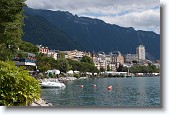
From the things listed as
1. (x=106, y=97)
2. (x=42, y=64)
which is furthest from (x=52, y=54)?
(x=106, y=97)

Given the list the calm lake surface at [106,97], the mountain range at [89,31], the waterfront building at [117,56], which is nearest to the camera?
the mountain range at [89,31]

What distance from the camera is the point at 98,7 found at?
15.5 feet

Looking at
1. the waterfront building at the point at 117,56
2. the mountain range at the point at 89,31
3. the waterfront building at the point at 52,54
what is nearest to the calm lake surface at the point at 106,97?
the mountain range at the point at 89,31

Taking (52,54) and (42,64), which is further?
(52,54)

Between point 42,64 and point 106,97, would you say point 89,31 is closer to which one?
point 106,97

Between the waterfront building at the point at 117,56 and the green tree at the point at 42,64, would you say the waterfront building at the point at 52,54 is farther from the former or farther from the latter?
the green tree at the point at 42,64

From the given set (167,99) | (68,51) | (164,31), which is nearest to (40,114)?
(167,99)

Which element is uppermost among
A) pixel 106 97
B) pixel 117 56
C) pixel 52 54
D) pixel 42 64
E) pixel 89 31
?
pixel 52 54

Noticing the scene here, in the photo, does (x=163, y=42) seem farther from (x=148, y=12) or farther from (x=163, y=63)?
(x=148, y=12)

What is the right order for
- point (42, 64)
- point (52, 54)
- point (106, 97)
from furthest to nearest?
point (52, 54)
point (42, 64)
point (106, 97)

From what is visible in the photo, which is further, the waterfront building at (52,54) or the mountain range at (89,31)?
the waterfront building at (52,54)

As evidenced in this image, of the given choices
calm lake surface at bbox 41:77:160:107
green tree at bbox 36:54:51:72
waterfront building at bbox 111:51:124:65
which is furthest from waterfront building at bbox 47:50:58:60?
calm lake surface at bbox 41:77:160:107

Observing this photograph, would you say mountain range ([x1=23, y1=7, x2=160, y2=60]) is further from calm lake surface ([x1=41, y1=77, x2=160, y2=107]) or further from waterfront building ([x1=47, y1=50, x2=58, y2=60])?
waterfront building ([x1=47, y1=50, x2=58, y2=60])

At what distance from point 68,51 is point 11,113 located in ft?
256
